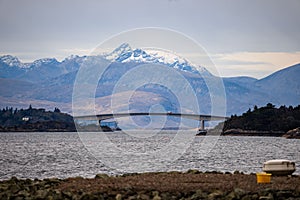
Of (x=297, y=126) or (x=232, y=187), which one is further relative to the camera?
(x=297, y=126)

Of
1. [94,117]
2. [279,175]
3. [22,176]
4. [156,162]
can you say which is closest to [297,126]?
[94,117]

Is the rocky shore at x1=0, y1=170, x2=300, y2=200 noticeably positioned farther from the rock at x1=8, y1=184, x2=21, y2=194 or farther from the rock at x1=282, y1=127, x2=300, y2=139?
the rock at x1=282, y1=127, x2=300, y2=139

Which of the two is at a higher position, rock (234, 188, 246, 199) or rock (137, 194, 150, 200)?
rock (234, 188, 246, 199)

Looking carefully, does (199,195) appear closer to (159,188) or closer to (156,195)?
(156,195)

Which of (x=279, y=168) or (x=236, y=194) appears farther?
(x=279, y=168)

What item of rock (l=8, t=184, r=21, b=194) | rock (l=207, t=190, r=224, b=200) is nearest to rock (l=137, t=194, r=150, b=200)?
rock (l=207, t=190, r=224, b=200)

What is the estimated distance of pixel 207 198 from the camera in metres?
26.5

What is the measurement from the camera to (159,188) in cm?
2842

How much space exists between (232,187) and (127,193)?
14.1 ft

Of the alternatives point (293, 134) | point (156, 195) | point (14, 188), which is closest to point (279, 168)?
point (156, 195)

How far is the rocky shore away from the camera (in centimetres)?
2705

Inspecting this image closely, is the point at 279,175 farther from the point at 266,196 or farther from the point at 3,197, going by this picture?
the point at 3,197

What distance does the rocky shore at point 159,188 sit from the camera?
2705cm

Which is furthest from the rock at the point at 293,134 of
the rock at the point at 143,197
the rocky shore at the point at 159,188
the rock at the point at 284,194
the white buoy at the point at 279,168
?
the rock at the point at 143,197
